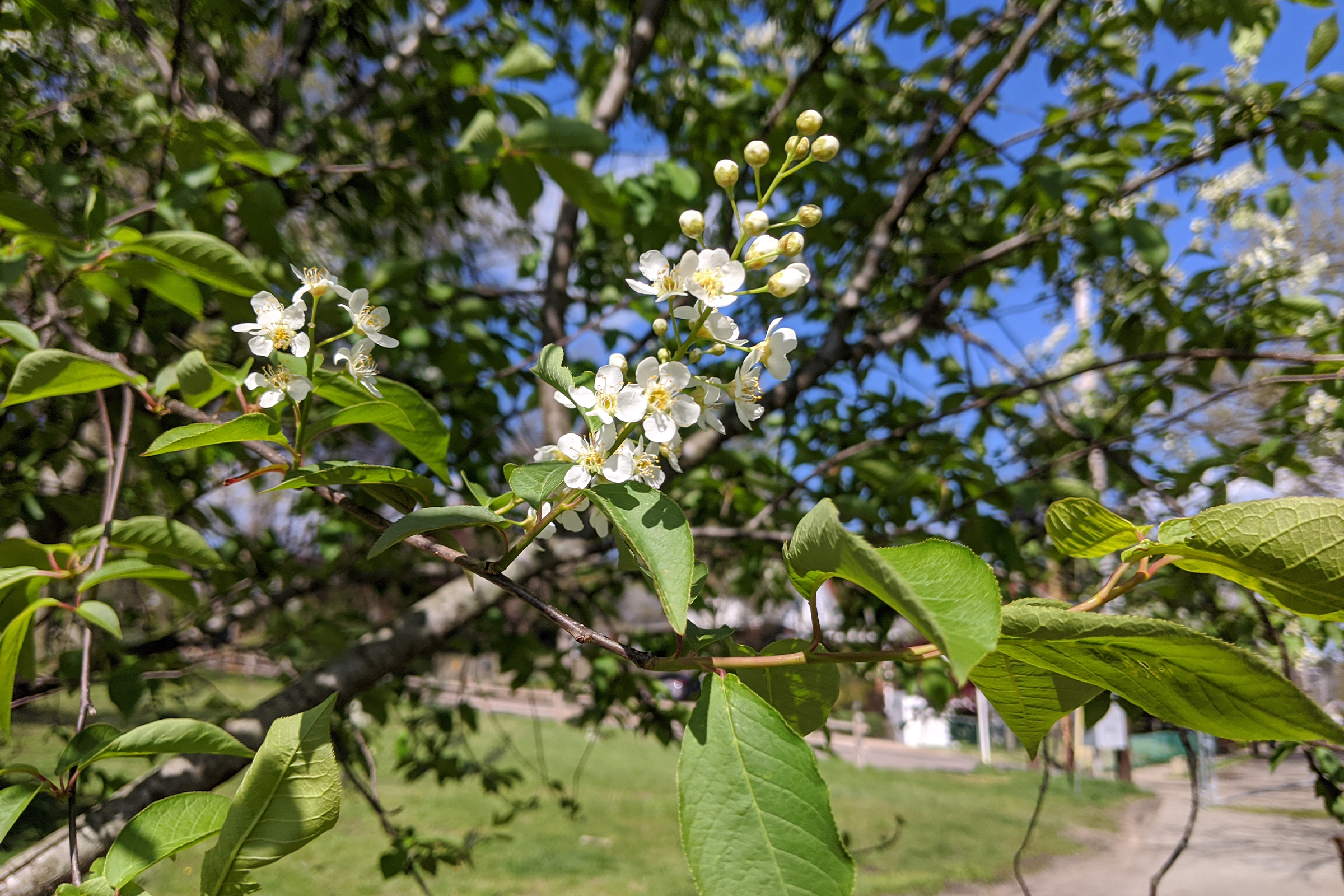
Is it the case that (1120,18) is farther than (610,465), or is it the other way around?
(1120,18)

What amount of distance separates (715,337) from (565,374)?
0.55 ft

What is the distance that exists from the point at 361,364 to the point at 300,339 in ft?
0.40

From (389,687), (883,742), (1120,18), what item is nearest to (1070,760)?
(389,687)

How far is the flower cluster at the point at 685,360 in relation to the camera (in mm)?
744

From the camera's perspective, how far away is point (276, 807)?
70 centimetres

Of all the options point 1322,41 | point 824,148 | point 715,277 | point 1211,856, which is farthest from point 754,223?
point 1211,856

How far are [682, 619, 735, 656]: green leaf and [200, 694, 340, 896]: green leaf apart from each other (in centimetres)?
34

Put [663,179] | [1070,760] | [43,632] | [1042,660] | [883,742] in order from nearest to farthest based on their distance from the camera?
[1042,660], [663,179], [1070,760], [43,632], [883,742]

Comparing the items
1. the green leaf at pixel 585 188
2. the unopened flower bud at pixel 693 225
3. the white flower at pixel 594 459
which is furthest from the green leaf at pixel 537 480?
the green leaf at pixel 585 188

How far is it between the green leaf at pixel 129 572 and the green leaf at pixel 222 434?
0.33 metres

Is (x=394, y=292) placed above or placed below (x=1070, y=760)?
above

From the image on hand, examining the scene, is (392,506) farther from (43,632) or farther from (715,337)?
(43,632)

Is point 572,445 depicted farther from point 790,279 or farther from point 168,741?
point 168,741

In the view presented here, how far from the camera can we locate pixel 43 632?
3045 mm
